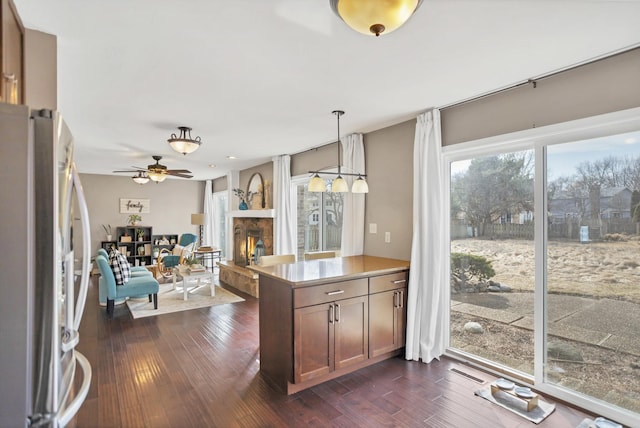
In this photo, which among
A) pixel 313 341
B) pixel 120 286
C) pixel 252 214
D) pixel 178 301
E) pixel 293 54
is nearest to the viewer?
pixel 293 54

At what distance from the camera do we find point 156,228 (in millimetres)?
9523

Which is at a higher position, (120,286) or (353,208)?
→ (353,208)

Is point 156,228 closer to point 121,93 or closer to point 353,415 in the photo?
point 121,93

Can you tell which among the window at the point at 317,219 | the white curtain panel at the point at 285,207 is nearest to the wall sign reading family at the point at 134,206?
the white curtain panel at the point at 285,207

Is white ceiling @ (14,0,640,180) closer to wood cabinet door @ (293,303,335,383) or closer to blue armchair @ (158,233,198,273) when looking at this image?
wood cabinet door @ (293,303,335,383)

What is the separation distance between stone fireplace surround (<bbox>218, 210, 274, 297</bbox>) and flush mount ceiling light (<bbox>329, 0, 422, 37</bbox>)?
495 centimetres

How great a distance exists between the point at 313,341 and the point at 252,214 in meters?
4.38

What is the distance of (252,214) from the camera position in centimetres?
679

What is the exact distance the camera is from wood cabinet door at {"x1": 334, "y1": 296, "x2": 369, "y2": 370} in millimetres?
2912

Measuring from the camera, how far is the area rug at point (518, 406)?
2398mm

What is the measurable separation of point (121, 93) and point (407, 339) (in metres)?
3.61

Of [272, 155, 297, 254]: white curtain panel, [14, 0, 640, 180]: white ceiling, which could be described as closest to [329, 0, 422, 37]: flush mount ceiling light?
[14, 0, 640, 180]: white ceiling

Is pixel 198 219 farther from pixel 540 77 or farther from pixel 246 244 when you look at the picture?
pixel 540 77

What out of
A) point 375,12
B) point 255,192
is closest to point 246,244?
point 255,192
